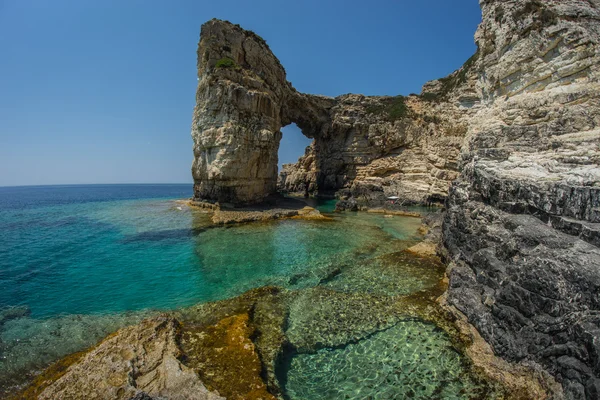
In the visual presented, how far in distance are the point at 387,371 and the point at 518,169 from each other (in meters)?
8.90

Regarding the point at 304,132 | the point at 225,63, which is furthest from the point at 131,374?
the point at 304,132

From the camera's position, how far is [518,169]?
1023 cm

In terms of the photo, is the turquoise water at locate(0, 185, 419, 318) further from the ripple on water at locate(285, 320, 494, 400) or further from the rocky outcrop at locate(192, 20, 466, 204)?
the rocky outcrop at locate(192, 20, 466, 204)

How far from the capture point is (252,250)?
1655 cm

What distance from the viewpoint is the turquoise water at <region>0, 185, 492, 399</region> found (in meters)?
6.51

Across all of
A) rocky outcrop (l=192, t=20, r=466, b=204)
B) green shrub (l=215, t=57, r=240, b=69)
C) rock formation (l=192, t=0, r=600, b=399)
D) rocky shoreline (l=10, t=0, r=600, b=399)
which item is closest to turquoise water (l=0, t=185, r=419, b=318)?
rocky shoreline (l=10, t=0, r=600, b=399)

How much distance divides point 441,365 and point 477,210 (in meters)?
6.69

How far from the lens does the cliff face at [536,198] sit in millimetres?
5629

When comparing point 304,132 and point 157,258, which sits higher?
point 304,132

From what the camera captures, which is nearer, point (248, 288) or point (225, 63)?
point (248, 288)

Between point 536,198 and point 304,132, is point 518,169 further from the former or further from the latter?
point 304,132

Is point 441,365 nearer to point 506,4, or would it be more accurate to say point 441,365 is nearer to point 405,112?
point 506,4

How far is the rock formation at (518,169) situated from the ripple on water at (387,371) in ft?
4.25

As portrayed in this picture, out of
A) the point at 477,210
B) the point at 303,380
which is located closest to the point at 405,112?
the point at 477,210
